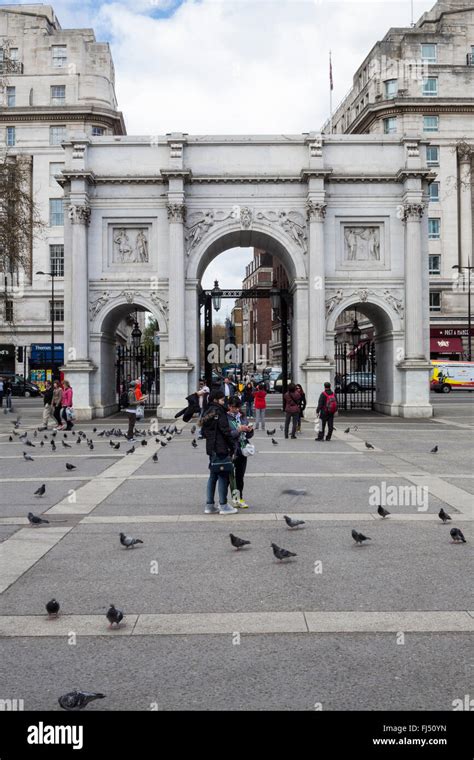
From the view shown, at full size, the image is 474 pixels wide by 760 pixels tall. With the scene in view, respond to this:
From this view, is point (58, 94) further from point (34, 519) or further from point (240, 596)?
point (240, 596)

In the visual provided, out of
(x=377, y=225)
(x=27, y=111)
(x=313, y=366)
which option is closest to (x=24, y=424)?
(x=313, y=366)

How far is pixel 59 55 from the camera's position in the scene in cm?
6469

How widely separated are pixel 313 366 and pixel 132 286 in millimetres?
8398

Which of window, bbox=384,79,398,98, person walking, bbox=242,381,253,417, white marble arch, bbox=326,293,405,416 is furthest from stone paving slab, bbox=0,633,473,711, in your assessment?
window, bbox=384,79,398,98

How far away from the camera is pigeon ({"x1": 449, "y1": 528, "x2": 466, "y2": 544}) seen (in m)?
8.92

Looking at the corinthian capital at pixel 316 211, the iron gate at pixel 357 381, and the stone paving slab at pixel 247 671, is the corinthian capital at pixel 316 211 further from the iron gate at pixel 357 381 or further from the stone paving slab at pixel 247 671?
the stone paving slab at pixel 247 671

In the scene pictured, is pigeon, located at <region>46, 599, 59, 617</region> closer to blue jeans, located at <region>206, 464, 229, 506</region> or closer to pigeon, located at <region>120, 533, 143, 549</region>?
pigeon, located at <region>120, 533, 143, 549</region>

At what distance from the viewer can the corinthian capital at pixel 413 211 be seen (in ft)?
110

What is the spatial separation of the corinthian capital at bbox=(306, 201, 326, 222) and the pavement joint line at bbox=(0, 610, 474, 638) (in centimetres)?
2793

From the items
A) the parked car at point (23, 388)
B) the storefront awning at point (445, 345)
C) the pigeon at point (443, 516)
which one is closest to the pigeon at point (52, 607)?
the pigeon at point (443, 516)

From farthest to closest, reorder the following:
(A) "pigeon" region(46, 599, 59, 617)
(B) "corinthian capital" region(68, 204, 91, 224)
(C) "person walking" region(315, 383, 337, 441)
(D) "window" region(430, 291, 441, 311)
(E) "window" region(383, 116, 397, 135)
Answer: (D) "window" region(430, 291, 441, 311), (E) "window" region(383, 116, 397, 135), (B) "corinthian capital" region(68, 204, 91, 224), (C) "person walking" region(315, 383, 337, 441), (A) "pigeon" region(46, 599, 59, 617)

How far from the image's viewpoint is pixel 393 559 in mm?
8516

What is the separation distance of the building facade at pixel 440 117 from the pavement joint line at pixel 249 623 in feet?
191

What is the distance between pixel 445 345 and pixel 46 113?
122ft
